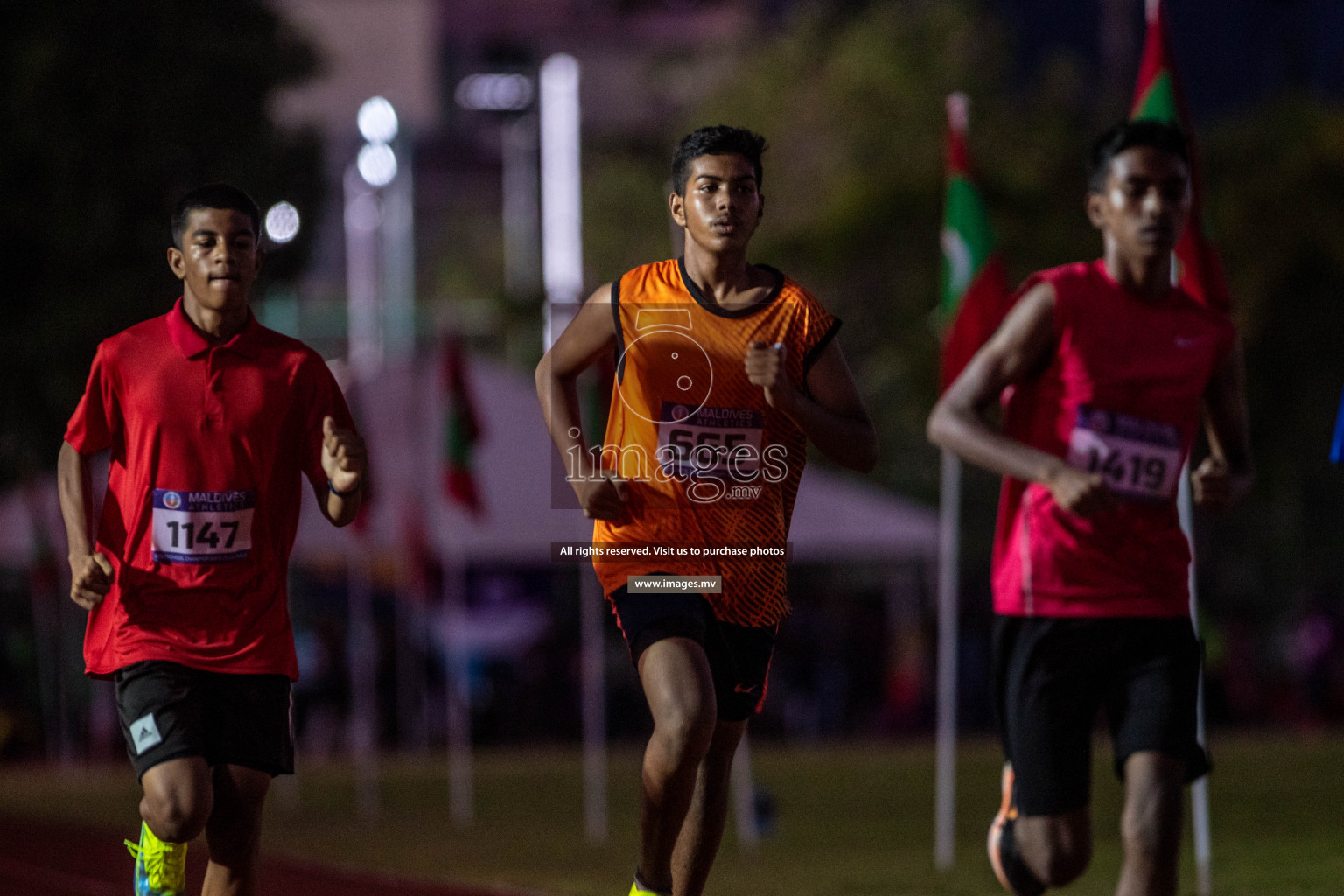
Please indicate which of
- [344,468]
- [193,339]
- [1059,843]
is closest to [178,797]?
[344,468]

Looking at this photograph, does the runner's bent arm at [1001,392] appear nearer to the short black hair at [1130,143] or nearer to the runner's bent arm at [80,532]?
the short black hair at [1130,143]

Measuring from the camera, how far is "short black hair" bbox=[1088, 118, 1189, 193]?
17.7 feet

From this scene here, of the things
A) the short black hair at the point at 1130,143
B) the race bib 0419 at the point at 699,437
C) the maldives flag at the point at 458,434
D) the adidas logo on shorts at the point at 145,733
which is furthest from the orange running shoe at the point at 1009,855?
the maldives flag at the point at 458,434

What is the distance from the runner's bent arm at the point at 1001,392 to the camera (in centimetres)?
507

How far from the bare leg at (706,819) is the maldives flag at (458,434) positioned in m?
9.84

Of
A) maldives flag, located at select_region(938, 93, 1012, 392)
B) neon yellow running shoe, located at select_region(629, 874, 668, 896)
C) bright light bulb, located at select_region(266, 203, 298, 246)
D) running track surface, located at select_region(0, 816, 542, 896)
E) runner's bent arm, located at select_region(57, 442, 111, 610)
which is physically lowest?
running track surface, located at select_region(0, 816, 542, 896)

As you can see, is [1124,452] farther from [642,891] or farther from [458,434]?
[458,434]

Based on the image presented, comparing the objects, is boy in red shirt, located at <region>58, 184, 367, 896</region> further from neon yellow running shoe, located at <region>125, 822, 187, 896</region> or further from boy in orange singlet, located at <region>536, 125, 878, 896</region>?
boy in orange singlet, located at <region>536, 125, 878, 896</region>

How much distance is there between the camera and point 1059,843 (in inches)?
217

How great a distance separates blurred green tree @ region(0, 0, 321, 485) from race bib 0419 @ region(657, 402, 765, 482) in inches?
630

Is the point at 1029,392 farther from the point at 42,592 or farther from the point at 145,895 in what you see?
the point at 42,592

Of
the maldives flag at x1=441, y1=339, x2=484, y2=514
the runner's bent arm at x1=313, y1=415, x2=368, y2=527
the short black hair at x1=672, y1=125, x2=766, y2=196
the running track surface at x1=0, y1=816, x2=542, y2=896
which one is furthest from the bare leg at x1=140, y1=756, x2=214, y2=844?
the maldives flag at x1=441, y1=339, x2=484, y2=514

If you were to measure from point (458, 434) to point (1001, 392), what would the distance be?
10647 millimetres

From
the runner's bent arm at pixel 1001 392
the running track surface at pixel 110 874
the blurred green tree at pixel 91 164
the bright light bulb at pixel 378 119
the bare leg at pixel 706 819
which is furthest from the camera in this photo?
the bright light bulb at pixel 378 119
